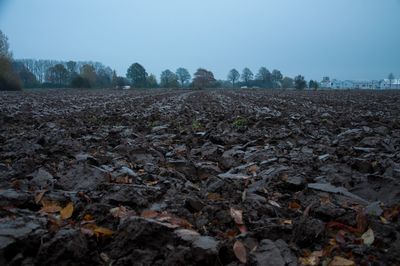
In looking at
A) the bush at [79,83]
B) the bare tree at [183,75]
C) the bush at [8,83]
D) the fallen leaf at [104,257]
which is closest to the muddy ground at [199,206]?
the fallen leaf at [104,257]

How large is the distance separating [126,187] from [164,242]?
106cm

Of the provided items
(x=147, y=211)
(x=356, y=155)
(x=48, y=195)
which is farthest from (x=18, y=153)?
(x=356, y=155)

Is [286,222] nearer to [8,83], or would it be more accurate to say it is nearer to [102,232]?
[102,232]

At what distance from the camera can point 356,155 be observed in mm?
4988

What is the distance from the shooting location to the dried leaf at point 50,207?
9.37 feet

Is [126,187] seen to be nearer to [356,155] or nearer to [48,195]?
[48,195]

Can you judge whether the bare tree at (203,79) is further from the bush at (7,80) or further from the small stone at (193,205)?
the small stone at (193,205)

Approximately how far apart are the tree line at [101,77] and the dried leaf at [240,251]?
187 feet

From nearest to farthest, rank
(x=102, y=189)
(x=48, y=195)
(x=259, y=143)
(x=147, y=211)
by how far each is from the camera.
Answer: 1. (x=147, y=211)
2. (x=48, y=195)
3. (x=102, y=189)
4. (x=259, y=143)

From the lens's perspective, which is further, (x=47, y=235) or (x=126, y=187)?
(x=126, y=187)

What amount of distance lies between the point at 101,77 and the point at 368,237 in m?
99.1

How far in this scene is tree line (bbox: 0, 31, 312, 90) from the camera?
204ft

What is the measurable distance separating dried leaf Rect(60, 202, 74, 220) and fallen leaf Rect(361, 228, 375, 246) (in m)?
1.99

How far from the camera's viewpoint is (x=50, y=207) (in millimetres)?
2930
